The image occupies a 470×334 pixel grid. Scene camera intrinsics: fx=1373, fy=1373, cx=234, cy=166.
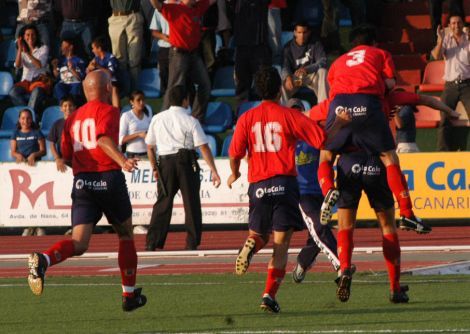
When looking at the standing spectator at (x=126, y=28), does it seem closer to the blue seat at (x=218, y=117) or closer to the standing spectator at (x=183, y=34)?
the blue seat at (x=218, y=117)

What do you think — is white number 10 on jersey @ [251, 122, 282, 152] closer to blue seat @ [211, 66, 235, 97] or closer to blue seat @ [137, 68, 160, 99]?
blue seat @ [211, 66, 235, 97]

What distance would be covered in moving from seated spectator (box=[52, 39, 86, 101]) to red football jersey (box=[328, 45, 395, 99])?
41.3ft

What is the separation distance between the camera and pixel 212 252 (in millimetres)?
18375

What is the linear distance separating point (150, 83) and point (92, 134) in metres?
14.2

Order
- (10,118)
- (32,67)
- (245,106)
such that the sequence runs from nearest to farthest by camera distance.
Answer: (245,106), (32,67), (10,118)

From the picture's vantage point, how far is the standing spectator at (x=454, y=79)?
2283 cm

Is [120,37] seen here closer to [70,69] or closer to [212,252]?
[70,69]

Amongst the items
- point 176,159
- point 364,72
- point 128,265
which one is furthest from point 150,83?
point 128,265

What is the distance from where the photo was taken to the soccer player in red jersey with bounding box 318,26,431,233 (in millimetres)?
11891

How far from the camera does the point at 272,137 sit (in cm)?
1109

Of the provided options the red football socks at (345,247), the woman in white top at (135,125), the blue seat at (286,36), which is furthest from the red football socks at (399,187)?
the blue seat at (286,36)

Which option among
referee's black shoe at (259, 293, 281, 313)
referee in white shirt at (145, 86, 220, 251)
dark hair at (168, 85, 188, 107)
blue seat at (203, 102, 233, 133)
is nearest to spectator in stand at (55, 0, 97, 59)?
blue seat at (203, 102, 233, 133)

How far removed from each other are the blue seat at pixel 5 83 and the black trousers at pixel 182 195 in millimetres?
8301

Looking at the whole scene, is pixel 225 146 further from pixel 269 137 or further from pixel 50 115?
pixel 269 137
